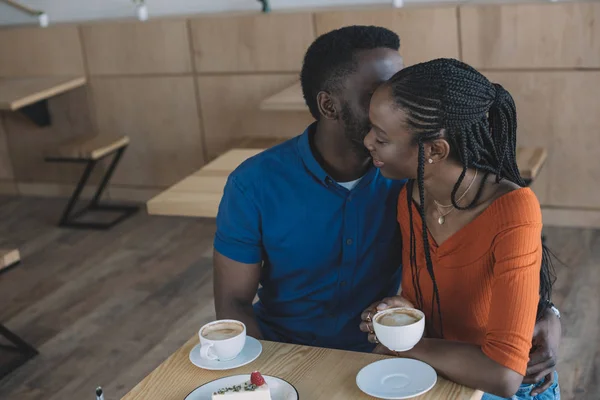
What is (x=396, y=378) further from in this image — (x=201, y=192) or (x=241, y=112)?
(x=241, y=112)

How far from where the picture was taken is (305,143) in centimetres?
195

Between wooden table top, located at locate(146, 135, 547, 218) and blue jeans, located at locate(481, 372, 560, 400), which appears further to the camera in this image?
wooden table top, located at locate(146, 135, 547, 218)

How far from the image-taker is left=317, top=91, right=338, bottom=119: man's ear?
72.4 inches

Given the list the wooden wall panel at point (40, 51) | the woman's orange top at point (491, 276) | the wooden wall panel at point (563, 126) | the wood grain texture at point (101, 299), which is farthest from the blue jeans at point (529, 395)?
the wooden wall panel at point (40, 51)

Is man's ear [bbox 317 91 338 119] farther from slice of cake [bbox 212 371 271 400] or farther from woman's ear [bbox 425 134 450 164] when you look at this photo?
slice of cake [bbox 212 371 271 400]

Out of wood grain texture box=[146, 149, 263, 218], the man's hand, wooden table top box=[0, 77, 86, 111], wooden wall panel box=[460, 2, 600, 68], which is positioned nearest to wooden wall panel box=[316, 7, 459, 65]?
wooden wall panel box=[460, 2, 600, 68]

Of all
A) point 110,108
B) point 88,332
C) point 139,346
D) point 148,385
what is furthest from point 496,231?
point 110,108

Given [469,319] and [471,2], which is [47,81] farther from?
[469,319]

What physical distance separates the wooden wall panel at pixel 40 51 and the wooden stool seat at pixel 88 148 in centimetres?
49

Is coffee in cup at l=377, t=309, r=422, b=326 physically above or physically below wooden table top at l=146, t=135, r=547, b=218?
above

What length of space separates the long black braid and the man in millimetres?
251

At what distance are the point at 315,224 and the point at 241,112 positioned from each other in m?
2.83

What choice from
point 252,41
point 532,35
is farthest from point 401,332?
point 252,41

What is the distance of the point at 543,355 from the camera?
1738 mm
